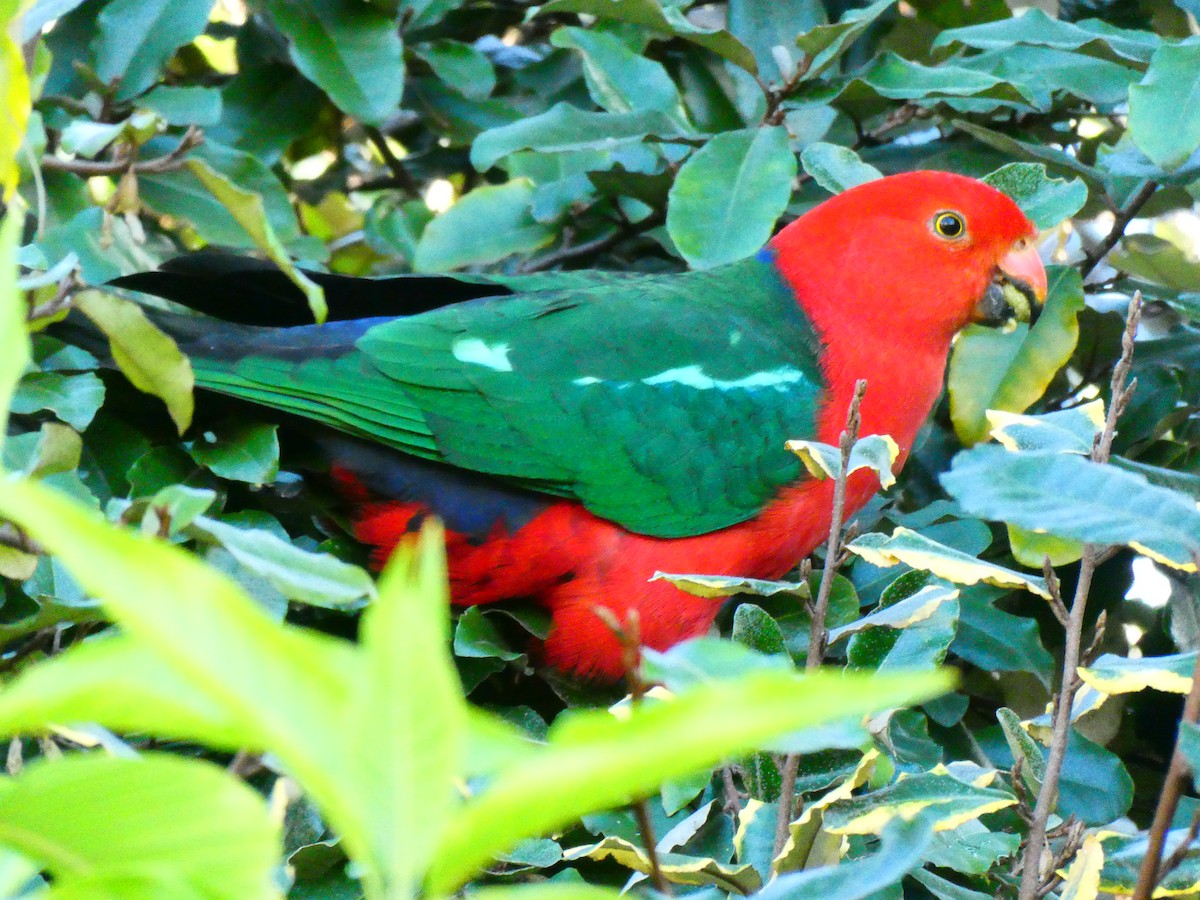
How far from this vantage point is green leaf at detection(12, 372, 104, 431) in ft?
4.75

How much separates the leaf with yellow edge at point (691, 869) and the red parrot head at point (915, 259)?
119 cm

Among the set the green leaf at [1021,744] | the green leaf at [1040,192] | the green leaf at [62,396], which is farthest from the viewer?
the green leaf at [1040,192]

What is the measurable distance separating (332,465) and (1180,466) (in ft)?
4.05

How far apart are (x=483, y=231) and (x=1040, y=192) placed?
89 cm

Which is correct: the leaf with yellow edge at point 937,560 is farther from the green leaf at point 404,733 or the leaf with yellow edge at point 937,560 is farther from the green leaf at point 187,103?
the green leaf at point 187,103

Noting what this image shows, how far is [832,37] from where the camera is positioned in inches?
74.5

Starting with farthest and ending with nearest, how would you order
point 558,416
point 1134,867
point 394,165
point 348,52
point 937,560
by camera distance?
point 394,165, point 348,52, point 558,416, point 937,560, point 1134,867

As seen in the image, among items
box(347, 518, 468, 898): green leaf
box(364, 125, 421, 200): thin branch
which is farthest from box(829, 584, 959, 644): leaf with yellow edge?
box(364, 125, 421, 200): thin branch

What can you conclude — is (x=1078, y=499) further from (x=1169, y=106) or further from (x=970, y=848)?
(x=1169, y=106)

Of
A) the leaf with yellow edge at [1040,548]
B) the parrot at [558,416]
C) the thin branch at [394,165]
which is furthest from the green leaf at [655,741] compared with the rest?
the thin branch at [394,165]

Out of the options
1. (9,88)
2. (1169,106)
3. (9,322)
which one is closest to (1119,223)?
(1169,106)

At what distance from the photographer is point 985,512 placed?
0.80 metres

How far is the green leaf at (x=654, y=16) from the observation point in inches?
74.3

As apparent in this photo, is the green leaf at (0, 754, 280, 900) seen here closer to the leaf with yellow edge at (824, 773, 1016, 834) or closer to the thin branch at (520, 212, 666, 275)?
the leaf with yellow edge at (824, 773, 1016, 834)
